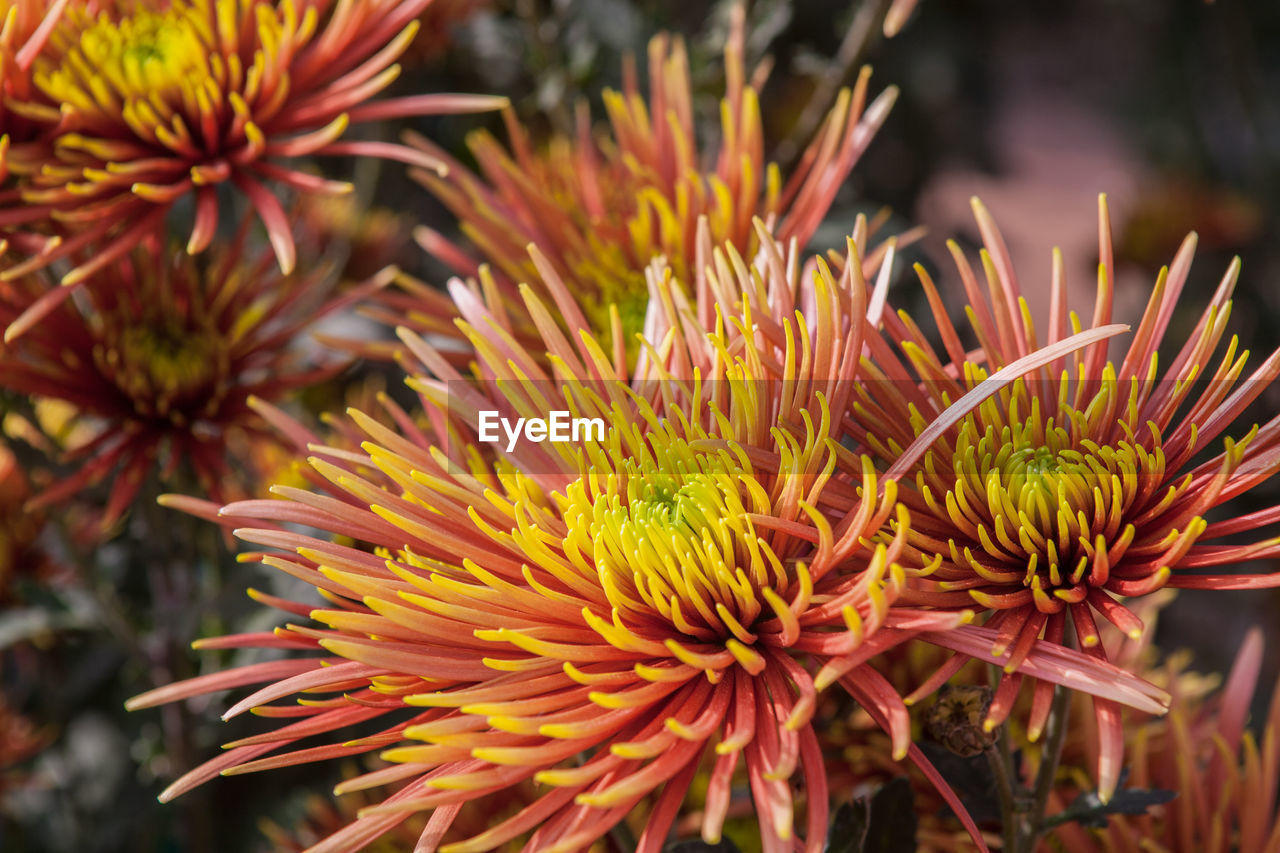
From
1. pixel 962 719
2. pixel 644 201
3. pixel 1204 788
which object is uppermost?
pixel 644 201

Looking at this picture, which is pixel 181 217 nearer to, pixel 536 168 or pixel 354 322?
pixel 354 322

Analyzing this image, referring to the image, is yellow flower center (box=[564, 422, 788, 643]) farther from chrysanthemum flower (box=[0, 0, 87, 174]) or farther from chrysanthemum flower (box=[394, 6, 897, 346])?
chrysanthemum flower (box=[0, 0, 87, 174])

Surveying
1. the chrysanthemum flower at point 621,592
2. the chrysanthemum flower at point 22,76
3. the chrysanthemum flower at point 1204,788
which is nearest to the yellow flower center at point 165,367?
the chrysanthemum flower at point 22,76

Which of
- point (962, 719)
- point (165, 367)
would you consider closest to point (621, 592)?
point (962, 719)

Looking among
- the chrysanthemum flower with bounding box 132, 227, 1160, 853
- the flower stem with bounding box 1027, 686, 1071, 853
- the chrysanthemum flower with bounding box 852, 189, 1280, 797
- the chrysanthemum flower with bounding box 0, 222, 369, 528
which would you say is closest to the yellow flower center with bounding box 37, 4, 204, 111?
the chrysanthemum flower with bounding box 0, 222, 369, 528

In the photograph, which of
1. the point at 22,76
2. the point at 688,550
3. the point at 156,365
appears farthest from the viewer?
the point at 156,365

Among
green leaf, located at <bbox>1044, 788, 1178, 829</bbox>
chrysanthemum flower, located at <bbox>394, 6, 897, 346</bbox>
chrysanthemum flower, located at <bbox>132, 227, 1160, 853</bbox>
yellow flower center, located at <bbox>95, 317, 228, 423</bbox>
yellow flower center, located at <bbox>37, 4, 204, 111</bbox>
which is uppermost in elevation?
yellow flower center, located at <bbox>37, 4, 204, 111</bbox>

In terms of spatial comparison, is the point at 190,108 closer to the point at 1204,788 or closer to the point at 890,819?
the point at 890,819
